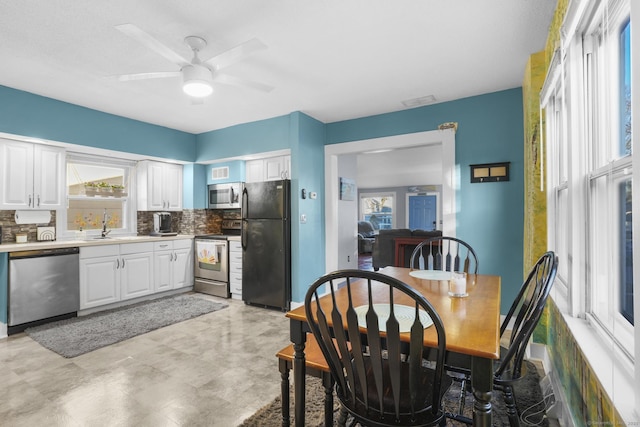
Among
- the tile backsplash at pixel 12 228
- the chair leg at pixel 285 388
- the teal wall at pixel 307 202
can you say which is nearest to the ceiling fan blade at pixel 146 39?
the chair leg at pixel 285 388

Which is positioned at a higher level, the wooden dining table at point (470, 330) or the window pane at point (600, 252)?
the window pane at point (600, 252)

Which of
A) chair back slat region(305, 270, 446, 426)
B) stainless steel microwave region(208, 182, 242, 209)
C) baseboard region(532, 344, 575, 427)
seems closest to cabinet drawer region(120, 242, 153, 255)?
stainless steel microwave region(208, 182, 242, 209)

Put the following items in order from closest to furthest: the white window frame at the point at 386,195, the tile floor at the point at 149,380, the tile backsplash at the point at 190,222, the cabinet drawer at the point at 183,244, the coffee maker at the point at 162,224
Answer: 1. the tile floor at the point at 149,380
2. the cabinet drawer at the point at 183,244
3. the coffee maker at the point at 162,224
4. the tile backsplash at the point at 190,222
5. the white window frame at the point at 386,195

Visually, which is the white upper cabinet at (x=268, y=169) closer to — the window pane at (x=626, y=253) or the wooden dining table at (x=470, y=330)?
the wooden dining table at (x=470, y=330)

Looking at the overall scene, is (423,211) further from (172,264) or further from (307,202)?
(172,264)

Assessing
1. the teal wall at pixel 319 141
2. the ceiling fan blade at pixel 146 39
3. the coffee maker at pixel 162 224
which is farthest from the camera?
the coffee maker at pixel 162 224

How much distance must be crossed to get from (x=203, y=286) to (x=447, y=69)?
168 inches

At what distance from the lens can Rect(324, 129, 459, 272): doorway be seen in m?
3.73

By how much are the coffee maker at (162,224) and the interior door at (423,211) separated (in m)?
8.34

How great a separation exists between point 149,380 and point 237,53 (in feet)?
7.78

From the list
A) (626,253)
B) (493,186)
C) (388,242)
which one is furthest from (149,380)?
(388,242)

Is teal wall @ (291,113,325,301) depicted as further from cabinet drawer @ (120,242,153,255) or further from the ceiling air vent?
cabinet drawer @ (120,242,153,255)

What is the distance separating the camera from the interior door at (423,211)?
444 inches

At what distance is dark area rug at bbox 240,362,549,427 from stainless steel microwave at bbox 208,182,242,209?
3.43 metres
